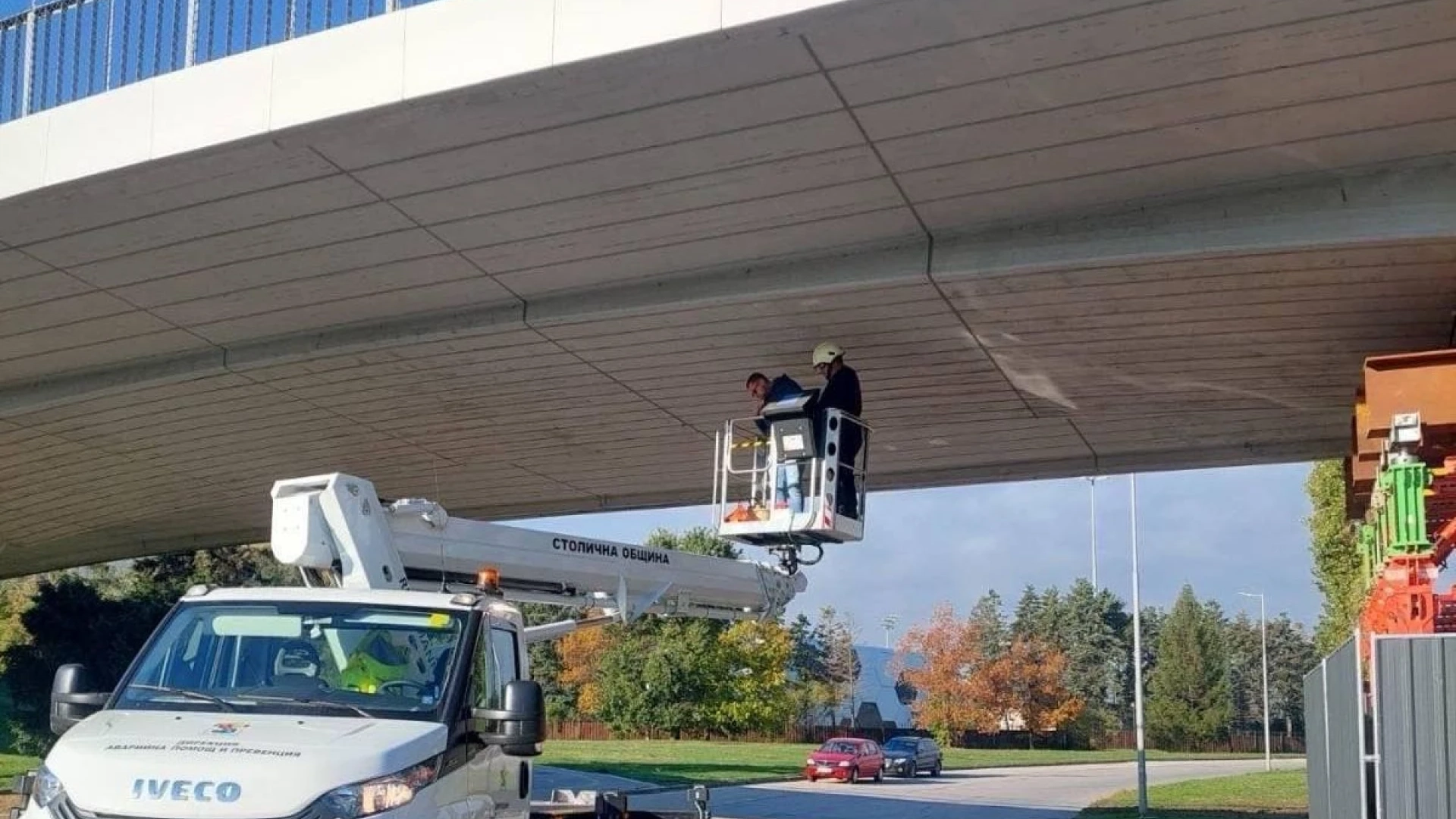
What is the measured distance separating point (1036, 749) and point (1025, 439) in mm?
67478

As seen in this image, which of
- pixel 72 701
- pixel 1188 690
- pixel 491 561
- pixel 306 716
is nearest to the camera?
pixel 306 716

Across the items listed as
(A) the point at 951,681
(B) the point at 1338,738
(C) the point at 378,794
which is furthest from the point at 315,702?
(A) the point at 951,681

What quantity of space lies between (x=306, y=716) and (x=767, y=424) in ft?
22.6

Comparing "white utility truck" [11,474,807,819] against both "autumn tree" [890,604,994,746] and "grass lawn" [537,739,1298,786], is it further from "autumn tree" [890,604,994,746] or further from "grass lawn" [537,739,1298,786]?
"autumn tree" [890,604,994,746]

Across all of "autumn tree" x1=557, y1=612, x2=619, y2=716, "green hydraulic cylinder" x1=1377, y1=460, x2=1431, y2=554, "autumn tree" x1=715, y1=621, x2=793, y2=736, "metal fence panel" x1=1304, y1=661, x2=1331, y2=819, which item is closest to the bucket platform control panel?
"metal fence panel" x1=1304, y1=661, x2=1331, y2=819

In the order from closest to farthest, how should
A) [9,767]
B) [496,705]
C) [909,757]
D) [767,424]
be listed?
[496,705], [767,424], [9,767], [909,757]

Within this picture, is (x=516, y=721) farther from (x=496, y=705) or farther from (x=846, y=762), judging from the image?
(x=846, y=762)

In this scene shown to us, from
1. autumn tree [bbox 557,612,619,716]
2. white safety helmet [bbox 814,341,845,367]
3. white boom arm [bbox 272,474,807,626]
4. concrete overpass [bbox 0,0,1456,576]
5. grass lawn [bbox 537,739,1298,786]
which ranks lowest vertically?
grass lawn [bbox 537,739,1298,786]

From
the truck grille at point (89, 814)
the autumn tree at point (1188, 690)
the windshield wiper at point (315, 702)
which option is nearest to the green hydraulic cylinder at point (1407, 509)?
the windshield wiper at point (315, 702)

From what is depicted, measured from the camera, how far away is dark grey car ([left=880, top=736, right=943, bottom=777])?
52.1m

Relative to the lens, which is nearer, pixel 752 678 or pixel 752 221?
pixel 752 221

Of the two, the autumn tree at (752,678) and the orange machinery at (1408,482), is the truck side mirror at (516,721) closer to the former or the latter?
the orange machinery at (1408,482)

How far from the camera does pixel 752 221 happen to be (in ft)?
38.6

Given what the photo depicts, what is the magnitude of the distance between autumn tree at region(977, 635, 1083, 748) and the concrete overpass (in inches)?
2545
